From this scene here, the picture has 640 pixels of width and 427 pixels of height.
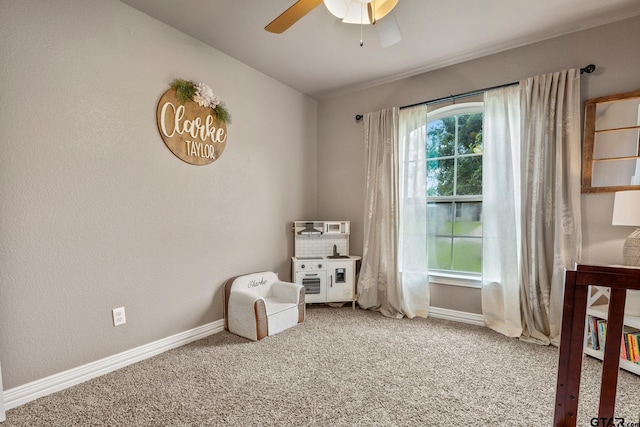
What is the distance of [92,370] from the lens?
1.85 m

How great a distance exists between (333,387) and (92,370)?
154 cm

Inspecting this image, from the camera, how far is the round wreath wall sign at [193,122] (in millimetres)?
2223

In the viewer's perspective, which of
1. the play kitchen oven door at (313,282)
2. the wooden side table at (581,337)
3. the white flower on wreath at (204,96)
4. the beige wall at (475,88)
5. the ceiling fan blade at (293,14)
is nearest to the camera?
the wooden side table at (581,337)

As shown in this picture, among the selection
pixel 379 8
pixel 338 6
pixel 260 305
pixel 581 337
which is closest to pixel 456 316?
pixel 260 305

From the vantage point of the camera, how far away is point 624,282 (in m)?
0.91

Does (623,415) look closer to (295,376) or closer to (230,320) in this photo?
(295,376)

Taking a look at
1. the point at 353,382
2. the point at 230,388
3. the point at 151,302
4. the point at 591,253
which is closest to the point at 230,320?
the point at 151,302

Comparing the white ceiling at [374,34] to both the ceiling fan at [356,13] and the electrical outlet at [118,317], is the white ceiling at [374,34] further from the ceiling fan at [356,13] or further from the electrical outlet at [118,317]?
the electrical outlet at [118,317]

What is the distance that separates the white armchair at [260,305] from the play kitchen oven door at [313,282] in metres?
0.28

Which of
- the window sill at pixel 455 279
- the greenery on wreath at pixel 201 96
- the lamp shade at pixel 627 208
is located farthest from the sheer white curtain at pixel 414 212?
the greenery on wreath at pixel 201 96

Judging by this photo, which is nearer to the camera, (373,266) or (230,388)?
(230,388)

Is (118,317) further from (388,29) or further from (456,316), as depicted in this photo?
(456,316)

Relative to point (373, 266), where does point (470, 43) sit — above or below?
above

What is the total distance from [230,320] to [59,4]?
97.0 inches
